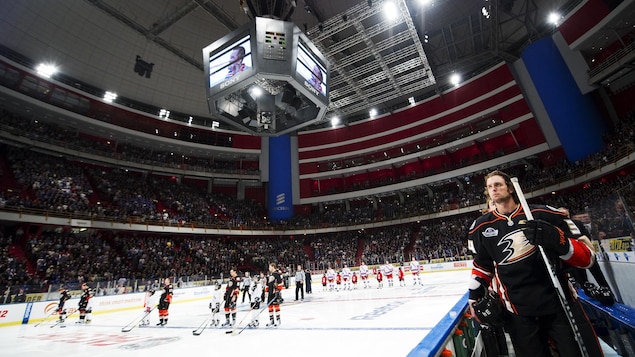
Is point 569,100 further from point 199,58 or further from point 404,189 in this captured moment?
point 199,58

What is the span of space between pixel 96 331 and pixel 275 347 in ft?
27.2

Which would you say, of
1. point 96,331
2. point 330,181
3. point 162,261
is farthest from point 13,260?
point 330,181

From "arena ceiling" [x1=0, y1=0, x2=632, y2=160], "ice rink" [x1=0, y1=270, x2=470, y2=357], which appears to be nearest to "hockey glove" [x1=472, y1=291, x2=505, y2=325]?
"ice rink" [x1=0, y1=270, x2=470, y2=357]

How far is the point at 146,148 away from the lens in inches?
1380

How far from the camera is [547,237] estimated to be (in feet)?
7.55

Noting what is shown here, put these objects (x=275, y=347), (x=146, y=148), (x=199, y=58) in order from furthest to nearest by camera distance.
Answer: (x=146, y=148) < (x=199, y=58) < (x=275, y=347)

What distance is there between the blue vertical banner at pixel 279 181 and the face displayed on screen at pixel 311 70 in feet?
87.1

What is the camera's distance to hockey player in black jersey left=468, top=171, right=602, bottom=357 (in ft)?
7.55

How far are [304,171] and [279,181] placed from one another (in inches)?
141

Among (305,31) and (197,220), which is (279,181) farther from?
(305,31)

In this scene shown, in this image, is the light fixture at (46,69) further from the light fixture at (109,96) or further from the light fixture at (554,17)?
the light fixture at (554,17)

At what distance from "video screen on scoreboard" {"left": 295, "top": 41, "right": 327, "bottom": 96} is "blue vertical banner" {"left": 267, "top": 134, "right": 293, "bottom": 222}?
1043 inches

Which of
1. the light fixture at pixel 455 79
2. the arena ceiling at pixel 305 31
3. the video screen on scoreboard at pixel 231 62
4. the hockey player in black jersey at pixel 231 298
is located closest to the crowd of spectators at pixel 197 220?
the arena ceiling at pixel 305 31

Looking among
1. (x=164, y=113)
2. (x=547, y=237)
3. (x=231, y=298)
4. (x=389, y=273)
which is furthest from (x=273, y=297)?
(x=164, y=113)
